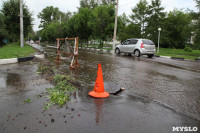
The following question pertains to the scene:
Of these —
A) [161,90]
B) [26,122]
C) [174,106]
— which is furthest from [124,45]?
[26,122]

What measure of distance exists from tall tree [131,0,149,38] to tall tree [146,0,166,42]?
1213mm

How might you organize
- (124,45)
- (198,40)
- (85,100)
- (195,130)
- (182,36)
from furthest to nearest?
(182,36)
(198,40)
(124,45)
(85,100)
(195,130)

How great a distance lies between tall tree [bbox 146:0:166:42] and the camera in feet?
110

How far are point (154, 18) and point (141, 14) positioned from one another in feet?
Result: 10.2

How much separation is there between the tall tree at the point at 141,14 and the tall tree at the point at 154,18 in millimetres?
1213

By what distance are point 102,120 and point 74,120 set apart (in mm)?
460

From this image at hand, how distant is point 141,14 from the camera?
35812mm

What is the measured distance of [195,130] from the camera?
2.49 meters

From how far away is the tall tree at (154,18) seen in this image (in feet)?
110

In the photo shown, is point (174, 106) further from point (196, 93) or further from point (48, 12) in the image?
point (48, 12)

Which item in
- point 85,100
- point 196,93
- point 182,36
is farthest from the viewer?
point 182,36

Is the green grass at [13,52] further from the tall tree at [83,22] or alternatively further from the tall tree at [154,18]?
the tall tree at [154,18]

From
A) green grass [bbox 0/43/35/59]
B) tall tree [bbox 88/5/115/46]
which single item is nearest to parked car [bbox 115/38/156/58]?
green grass [bbox 0/43/35/59]

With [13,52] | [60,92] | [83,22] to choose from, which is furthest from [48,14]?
[60,92]
